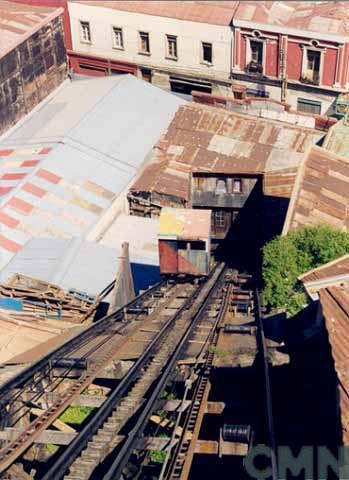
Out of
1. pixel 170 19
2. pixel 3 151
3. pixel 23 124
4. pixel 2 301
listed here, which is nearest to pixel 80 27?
pixel 170 19

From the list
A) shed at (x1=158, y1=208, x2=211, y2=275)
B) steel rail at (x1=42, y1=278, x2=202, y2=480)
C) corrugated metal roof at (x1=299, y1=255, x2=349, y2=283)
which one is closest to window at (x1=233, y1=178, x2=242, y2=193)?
shed at (x1=158, y1=208, x2=211, y2=275)

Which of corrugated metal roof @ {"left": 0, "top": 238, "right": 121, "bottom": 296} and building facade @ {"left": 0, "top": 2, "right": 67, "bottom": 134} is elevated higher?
building facade @ {"left": 0, "top": 2, "right": 67, "bottom": 134}

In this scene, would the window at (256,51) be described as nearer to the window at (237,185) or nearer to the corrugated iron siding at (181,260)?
the window at (237,185)

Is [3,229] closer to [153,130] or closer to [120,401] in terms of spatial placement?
[153,130]

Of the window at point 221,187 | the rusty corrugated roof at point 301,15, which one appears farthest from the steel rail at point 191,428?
the rusty corrugated roof at point 301,15

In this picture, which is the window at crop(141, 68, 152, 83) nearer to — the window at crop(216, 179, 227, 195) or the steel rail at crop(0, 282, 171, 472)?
the window at crop(216, 179, 227, 195)

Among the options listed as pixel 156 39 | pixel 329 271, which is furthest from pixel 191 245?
pixel 156 39
